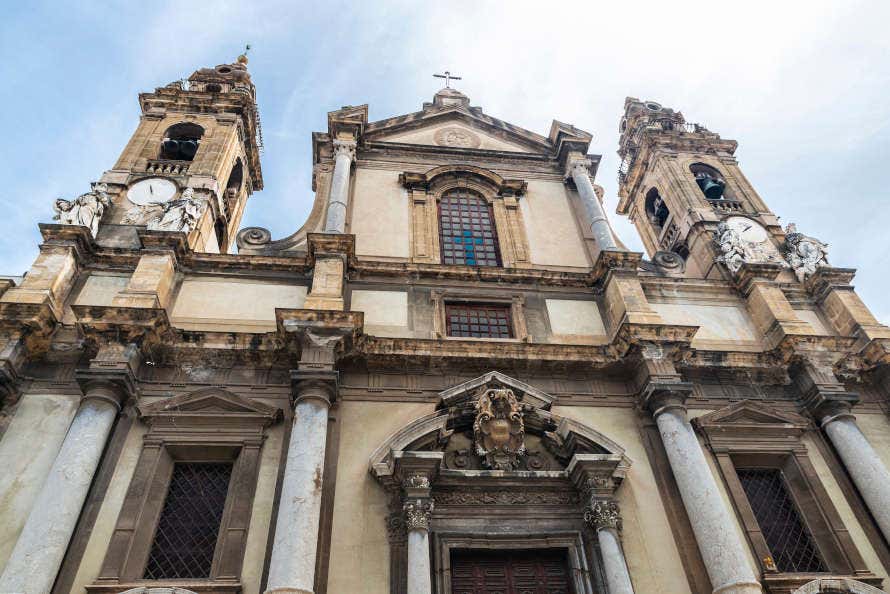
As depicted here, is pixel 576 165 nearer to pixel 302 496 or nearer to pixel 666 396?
pixel 666 396

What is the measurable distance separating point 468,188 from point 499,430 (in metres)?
7.87

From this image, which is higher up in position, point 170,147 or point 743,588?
point 170,147

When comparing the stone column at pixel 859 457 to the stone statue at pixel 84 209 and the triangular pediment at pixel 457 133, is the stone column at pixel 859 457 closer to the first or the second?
the triangular pediment at pixel 457 133

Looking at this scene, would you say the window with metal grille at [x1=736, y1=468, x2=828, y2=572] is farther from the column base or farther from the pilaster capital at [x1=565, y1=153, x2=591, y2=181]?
the pilaster capital at [x1=565, y1=153, x2=591, y2=181]

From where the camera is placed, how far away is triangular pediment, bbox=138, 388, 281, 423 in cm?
1026

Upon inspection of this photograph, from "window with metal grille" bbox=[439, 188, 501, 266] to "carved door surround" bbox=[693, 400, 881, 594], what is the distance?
238 inches

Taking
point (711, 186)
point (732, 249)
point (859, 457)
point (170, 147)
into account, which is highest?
point (170, 147)

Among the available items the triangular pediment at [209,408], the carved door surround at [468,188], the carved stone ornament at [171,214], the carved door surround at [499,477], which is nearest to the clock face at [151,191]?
the carved stone ornament at [171,214]

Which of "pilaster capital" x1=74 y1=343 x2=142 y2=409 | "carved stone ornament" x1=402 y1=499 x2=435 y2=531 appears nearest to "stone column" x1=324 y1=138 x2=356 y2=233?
"pilaster capital" x1=74 y1=343 x2=142 y2=409

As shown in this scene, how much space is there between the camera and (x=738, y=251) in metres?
14.9

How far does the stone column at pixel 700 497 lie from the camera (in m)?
8.80

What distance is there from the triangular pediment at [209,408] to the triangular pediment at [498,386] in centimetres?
297

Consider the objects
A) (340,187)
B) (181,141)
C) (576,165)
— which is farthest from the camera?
(181,141)

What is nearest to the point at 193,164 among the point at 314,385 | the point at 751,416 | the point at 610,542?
the point at 314,385
